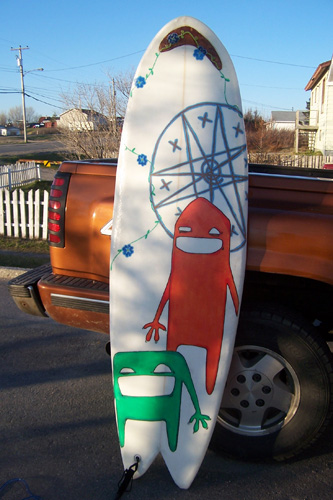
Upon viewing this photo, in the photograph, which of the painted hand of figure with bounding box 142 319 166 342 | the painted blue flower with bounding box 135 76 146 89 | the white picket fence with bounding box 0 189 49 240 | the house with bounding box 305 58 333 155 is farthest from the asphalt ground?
the house with bounding box 305 58 333 155

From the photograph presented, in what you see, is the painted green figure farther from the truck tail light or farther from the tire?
the truck tail light

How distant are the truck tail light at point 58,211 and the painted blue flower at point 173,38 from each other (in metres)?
1.13

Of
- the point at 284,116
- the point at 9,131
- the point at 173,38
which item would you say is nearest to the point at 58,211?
the point at 173,38

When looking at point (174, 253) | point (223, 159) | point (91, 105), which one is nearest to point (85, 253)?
point (174, 253)

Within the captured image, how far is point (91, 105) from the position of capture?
14531 mm

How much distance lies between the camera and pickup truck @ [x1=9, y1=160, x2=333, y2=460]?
2.64 metres

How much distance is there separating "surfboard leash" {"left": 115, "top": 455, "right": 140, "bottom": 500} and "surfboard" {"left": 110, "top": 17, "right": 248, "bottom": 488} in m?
0.03

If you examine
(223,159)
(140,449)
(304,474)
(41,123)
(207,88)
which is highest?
(41,123)

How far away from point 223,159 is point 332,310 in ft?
4.66

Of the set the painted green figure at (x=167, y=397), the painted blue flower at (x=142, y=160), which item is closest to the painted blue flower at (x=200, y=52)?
the painted blue flower at (x=142, y=160)

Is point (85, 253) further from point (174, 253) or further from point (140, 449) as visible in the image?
point (140, 449)

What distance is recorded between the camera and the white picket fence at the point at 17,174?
53.7ft

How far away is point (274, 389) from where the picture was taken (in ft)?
8.98

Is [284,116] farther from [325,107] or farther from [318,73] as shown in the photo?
[325,107]
